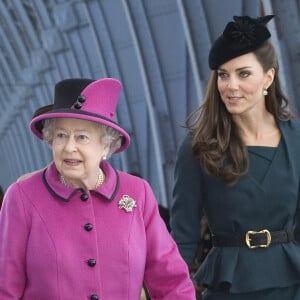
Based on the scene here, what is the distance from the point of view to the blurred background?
13.7m

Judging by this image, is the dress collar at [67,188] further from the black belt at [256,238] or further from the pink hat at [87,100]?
the black belt at [256,238]

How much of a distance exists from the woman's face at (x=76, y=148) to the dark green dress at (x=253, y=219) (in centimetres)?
85

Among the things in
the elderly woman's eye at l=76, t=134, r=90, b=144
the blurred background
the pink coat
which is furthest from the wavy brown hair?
the blurred background

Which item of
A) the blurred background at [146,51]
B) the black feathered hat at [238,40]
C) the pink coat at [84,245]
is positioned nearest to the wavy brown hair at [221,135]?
the black feathered hat at [238,40]

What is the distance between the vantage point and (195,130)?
14.0ft

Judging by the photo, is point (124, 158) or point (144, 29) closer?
point (144, 29)

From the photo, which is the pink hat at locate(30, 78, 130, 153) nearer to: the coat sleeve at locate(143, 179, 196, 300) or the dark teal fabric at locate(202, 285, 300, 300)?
the coat sleeve at locate(143, 179, 196, 300)

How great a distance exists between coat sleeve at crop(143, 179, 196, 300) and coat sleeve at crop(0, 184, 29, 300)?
0.46 m

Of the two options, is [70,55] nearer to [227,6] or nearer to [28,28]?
[28,28]

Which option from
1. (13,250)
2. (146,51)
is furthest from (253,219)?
(146,51)

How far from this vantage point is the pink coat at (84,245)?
3.35 m

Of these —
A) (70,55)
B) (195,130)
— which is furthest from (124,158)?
(195,130)

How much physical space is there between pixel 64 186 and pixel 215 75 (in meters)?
1.06

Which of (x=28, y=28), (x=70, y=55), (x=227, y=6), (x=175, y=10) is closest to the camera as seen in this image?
(x=227, y=6)
